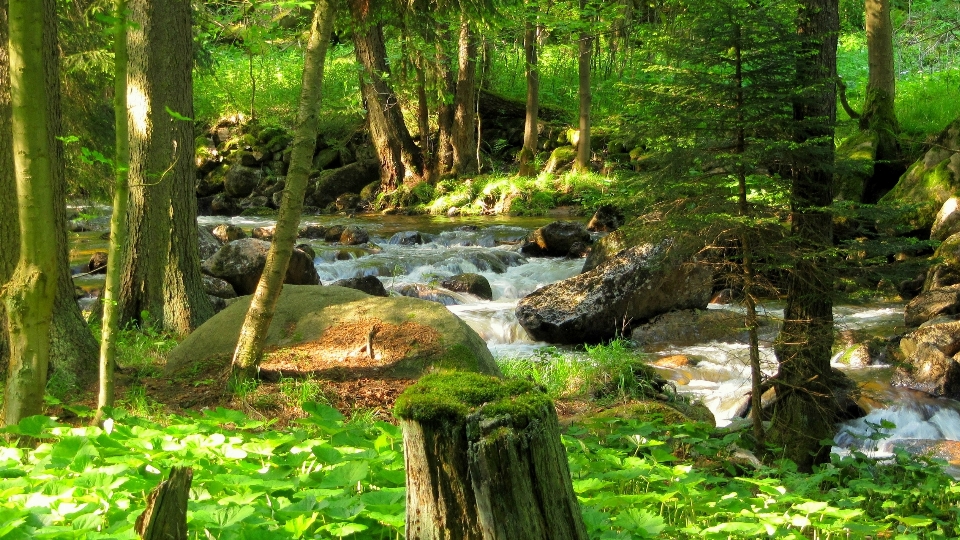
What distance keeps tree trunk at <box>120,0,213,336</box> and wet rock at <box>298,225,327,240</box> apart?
903cm

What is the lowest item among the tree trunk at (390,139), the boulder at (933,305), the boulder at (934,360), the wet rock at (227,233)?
the boulder at (934,360)

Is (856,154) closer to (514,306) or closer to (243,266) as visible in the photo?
(514,306)

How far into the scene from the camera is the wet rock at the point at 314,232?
17.5 metres

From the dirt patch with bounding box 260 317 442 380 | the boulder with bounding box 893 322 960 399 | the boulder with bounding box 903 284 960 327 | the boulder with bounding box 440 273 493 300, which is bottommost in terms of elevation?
the boulder with bounding box 893 322 960 399

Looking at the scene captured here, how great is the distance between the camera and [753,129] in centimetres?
549

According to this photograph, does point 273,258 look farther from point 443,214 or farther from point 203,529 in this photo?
point 443,214

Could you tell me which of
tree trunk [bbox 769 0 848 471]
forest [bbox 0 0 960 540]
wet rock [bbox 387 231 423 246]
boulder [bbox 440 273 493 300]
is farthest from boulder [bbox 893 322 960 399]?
wet rock [bbox 387 231 423 246]

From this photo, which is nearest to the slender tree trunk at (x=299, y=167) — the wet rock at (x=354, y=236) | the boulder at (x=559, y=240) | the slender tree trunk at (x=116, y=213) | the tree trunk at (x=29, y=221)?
the slender tree trunk at (x=116, y=213)

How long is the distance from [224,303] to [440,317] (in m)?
4.43

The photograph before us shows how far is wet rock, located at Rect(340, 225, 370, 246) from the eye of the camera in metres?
16.5

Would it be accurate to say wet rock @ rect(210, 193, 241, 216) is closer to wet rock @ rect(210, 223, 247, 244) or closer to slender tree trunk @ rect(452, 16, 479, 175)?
slender tree trunk @ rect(452, 16, 479, 175)

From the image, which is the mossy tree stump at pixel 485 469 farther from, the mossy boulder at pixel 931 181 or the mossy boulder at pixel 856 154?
the mossy boulder at pixel 856 154

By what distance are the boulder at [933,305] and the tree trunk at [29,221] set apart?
9.15m

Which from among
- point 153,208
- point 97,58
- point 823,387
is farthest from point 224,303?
point 823,387
